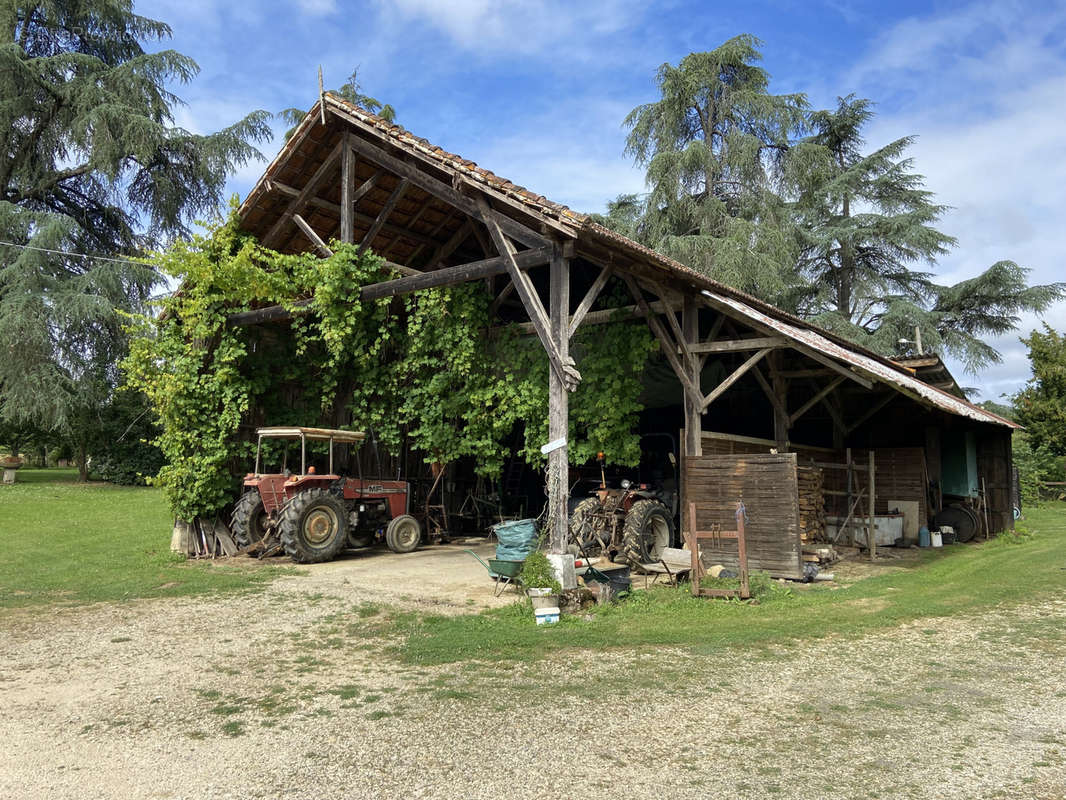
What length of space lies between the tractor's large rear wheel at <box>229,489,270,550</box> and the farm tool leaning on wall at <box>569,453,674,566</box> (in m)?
4.49

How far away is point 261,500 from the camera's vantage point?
1093cm

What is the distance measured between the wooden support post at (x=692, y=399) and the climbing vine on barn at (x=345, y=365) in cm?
61

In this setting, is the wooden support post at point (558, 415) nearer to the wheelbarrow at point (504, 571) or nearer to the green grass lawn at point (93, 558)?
the wheelbarrow at point (504, 571)

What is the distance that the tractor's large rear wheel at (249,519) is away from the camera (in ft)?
35.9

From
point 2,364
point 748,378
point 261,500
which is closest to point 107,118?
point 2,364

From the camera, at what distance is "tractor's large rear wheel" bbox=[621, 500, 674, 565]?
9680 millimetres

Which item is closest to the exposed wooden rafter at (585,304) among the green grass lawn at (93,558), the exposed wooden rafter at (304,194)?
the exposed wooden rafter at (304,194)

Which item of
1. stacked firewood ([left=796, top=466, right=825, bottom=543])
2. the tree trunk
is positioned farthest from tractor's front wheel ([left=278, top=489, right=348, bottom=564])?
the tree trunk

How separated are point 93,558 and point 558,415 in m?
7.19

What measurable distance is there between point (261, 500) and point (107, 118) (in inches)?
687

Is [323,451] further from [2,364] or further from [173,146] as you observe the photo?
[173,146]

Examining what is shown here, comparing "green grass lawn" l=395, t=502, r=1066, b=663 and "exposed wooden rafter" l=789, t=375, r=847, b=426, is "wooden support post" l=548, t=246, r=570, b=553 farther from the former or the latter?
"exposed wooden rafter" l=789, t=375, r=847, b=426

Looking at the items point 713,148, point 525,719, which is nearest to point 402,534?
point 525,719

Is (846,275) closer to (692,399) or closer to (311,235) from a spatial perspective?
(692,399)
